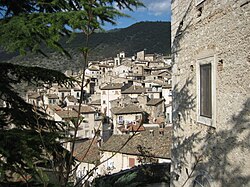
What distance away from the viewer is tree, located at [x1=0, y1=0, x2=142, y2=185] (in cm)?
283

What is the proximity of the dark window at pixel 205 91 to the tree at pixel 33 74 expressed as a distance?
212 centimetres

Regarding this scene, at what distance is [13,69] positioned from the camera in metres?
4.53

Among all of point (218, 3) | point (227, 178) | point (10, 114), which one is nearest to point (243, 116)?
point (227, 178)

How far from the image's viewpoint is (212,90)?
531 centimetres

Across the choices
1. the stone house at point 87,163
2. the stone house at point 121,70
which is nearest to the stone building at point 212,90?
the stone house at point 87,163

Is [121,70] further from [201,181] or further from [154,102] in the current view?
[201,181]

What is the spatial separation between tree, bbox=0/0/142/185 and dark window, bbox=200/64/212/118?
6.95ft

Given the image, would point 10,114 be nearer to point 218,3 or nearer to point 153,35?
point 218,3

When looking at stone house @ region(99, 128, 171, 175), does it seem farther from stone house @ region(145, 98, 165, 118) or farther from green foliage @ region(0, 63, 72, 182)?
stone house @ region(145, 98, 165, 118)

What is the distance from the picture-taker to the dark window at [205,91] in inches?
217

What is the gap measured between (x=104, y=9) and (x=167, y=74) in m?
56.0

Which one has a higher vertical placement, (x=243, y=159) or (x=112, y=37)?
(x=112, y=37)

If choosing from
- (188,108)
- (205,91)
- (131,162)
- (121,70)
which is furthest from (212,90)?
(121,70)

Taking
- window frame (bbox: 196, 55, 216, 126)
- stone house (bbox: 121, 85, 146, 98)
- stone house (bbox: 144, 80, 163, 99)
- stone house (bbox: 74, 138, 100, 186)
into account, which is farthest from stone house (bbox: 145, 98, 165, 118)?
window frame (bbox: 196, 55, 216, 126)
